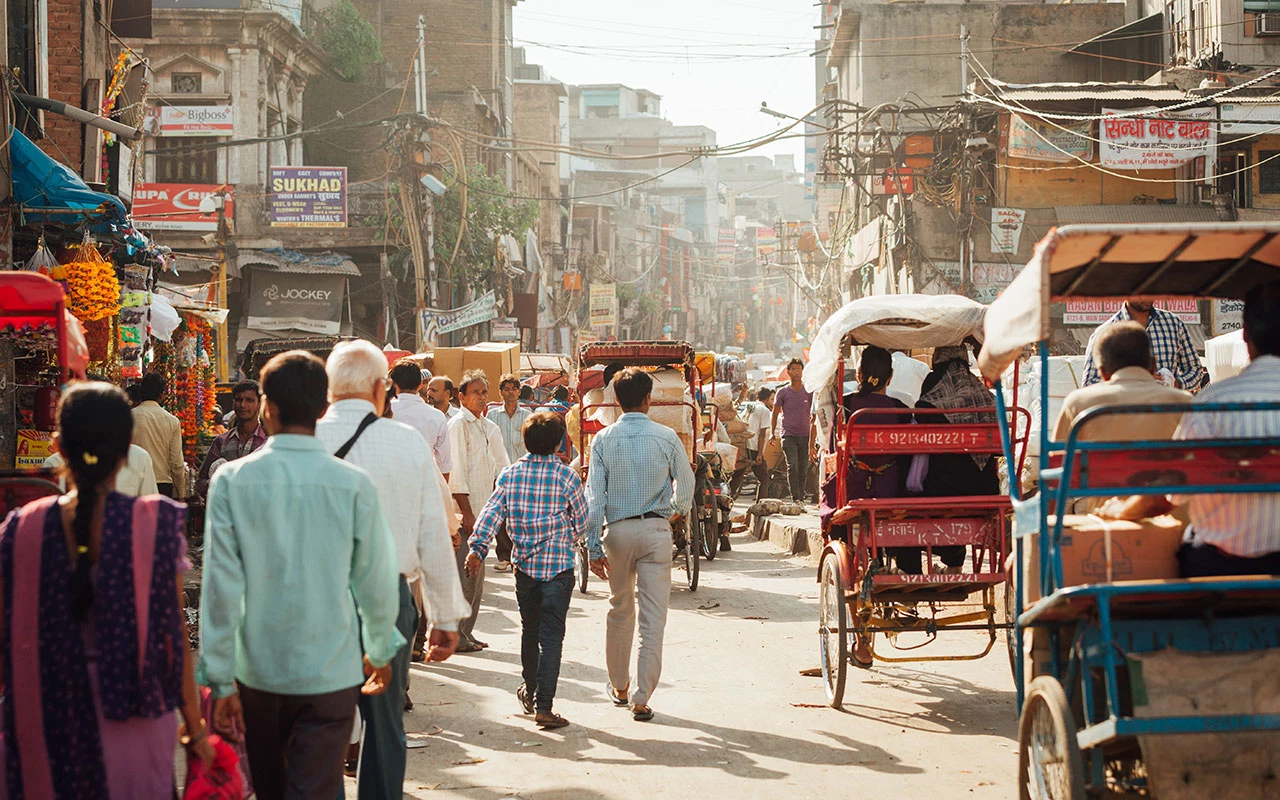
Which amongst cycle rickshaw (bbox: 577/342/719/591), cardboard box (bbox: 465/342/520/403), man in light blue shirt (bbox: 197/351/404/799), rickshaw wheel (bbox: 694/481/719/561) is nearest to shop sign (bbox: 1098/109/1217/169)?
cardboard box (bbox: 465/342/520/403)

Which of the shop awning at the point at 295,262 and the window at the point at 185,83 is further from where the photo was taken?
the window at the point at 185,83

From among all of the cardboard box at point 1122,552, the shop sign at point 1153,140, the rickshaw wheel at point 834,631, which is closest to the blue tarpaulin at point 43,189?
the rickshaw wheel at point 834,631

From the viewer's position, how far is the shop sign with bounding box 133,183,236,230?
97.3ft

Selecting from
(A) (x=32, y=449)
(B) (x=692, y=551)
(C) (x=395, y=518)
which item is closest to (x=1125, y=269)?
(C) (x=395, y=518)

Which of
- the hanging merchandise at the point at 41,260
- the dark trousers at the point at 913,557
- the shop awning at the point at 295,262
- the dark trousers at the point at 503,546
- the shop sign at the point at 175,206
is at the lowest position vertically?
the dark trousers at the point at 503,546

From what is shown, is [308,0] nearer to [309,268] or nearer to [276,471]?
[309,268]

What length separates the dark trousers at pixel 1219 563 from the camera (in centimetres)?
481

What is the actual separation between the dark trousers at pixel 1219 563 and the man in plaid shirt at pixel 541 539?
3.82 meters

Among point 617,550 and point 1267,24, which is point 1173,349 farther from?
point 1267,24

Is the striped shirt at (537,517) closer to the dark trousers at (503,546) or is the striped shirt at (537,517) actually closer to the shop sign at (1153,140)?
the dark trousers at (503,546)

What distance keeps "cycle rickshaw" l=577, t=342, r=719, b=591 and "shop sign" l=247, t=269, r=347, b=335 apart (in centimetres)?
1609

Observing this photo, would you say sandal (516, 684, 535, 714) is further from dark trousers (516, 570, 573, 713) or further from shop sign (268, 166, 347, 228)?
shop sign (268, 166, 347, 228)

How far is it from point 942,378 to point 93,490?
6.19 meters

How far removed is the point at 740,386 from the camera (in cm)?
4275
